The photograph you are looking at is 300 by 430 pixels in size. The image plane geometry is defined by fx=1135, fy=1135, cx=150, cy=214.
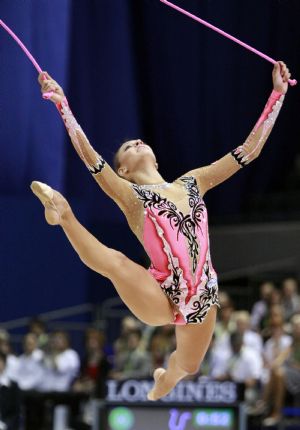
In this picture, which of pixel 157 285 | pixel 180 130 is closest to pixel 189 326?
pixel 157 285

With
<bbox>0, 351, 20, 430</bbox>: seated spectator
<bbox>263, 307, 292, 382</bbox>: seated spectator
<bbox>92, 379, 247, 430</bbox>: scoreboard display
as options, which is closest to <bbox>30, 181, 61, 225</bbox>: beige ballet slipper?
<bbox>92, 379, 247, 430</bbox>: scoreboard display

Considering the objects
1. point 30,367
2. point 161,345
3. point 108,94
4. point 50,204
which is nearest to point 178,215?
point 50,204

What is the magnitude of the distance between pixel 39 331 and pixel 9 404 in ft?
5.07

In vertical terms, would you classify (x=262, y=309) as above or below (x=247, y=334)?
above

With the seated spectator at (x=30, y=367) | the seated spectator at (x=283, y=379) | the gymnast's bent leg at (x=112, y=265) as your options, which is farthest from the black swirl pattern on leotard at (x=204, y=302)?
the seated spectator at (x=30, y=367)

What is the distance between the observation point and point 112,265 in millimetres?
4688

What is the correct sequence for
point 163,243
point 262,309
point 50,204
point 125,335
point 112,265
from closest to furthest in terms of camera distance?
point 50,204 → point 112,265 → point 163,243 → point 125,335 → point 262,309

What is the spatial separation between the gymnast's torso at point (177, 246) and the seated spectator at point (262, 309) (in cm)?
425

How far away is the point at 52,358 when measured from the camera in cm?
912

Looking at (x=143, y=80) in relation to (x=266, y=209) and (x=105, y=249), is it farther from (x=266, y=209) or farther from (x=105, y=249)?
(x=266, y=209)

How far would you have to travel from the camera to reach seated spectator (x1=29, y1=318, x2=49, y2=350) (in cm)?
938

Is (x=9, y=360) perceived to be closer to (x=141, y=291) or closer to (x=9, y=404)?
(x=9, y=404)

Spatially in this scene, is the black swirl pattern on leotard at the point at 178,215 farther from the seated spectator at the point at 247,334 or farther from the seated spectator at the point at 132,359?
the seated spectator at the point at 132,359

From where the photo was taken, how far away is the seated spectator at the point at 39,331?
9.38 meters
